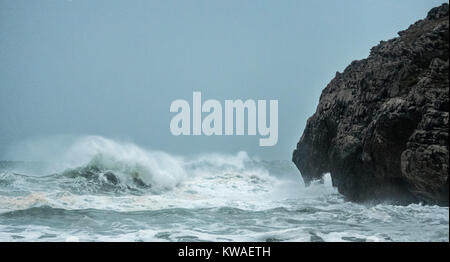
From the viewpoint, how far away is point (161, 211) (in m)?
12.0

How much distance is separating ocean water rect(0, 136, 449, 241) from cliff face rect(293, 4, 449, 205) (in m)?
0.68

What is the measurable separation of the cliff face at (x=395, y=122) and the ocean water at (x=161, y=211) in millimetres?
679

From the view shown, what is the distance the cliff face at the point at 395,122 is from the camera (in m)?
9.96

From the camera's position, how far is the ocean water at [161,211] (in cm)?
826

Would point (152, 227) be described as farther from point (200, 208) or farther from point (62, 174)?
point (62, 174)

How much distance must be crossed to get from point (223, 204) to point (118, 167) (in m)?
9.34

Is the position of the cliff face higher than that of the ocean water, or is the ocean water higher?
the cliff face

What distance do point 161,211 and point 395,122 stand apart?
672 centimetres

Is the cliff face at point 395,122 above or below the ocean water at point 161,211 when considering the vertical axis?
above

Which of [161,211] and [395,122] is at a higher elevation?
[395,122]

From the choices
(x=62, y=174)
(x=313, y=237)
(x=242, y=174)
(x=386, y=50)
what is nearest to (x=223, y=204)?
(x=313, y=237)

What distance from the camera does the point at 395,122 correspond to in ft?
36.9

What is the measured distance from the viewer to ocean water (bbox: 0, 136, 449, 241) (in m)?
8.26
